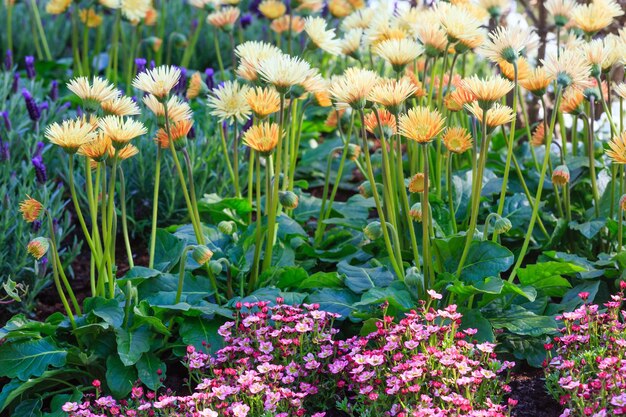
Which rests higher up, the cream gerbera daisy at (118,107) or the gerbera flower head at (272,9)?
the gerbera flower head at (272,9)

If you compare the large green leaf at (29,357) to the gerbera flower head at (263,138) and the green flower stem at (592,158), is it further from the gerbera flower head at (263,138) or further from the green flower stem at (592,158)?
the green flower stem at (592,158)

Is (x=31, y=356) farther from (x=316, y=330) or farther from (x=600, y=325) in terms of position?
(x=600, y=325)

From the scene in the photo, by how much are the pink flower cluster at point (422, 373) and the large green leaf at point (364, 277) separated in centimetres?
30

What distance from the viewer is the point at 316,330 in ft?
8.84

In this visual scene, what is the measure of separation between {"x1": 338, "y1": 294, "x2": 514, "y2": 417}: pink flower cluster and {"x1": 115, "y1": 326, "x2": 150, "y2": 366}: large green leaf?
22.6 inches

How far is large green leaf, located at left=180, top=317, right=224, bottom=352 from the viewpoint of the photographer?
280 cm

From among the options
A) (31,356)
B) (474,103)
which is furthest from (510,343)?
(31,356)

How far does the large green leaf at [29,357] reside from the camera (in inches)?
106

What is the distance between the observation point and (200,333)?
9.29ft

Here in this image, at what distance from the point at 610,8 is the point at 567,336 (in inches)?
50.2

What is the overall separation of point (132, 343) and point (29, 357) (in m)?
0.29

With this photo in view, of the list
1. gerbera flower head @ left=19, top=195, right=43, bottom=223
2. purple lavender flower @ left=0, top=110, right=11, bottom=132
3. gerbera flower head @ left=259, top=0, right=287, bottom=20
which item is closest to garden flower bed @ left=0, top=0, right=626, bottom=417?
gerbera flower head @ left=19, top=195, right=43, bottom=223

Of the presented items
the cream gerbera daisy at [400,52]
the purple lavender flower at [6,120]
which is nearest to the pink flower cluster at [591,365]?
the cream gerbera daisy at [400,52]

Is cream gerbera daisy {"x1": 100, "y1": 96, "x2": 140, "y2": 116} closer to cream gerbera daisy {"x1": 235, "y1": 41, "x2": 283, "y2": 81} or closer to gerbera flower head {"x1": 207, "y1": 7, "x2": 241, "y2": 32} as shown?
cream gerbera daisy {"x1": 235, "y1": 41, "x2": 283, "y2": 81}
